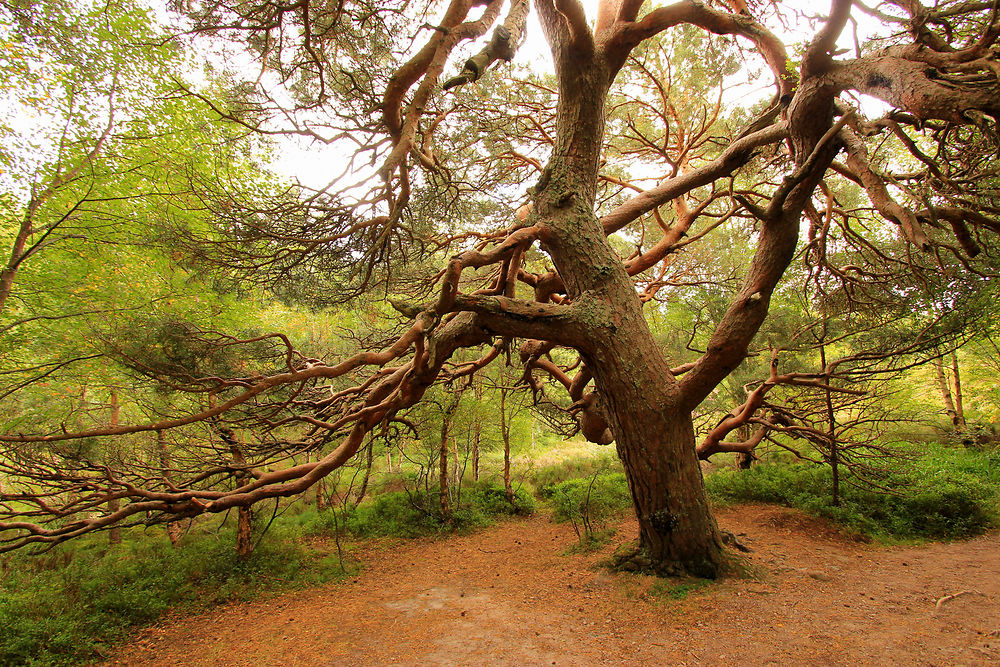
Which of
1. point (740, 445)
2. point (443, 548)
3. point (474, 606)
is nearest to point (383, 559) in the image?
point (443, 548)

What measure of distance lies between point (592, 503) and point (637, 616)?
4944 millimetres

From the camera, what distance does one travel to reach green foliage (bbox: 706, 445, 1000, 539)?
5570mm

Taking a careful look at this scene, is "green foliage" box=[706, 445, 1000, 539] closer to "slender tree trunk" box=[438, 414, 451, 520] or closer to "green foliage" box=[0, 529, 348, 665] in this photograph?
"slender tree trunk" box=[438, 414, 451, 520]

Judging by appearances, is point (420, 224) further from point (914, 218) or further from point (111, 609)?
point (111, 609)

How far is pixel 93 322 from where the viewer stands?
5.52 m

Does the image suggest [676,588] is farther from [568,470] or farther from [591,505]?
[568,470]

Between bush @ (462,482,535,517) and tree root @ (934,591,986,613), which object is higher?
tree root @ (934,591,986,613)

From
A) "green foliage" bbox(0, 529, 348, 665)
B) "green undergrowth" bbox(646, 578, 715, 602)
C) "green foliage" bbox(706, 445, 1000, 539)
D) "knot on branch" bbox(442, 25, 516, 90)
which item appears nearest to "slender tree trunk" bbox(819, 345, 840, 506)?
"green foliage" bbox(706, 445, 1000, 539)

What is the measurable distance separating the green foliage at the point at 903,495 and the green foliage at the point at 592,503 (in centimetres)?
191

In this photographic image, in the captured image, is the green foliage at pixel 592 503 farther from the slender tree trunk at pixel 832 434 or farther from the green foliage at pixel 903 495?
the slender tree trunk at pixel 832 434

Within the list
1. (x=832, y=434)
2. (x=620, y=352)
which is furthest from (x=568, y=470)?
(x=620, y=352)

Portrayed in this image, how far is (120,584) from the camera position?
5.65 meters

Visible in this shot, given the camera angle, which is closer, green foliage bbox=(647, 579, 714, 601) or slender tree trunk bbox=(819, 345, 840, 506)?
green foliage bbox=(647, 579, 714, 601)

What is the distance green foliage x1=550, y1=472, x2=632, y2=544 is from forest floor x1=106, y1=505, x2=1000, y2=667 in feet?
3.35
